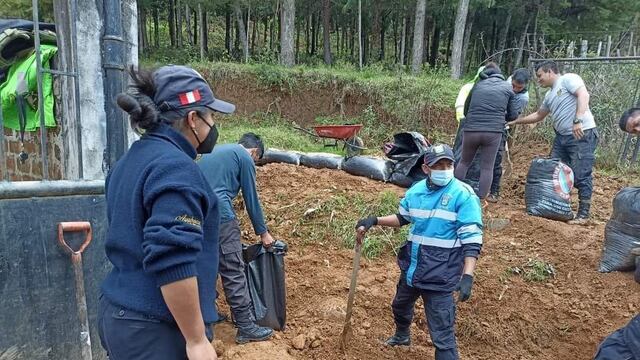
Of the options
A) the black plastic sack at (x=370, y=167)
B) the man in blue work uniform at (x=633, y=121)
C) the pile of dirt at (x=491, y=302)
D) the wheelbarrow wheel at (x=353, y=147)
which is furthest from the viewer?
the wheelbarrow wheel at (x=353, y=147)

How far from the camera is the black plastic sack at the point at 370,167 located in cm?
604

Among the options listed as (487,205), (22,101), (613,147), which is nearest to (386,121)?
(613,147)

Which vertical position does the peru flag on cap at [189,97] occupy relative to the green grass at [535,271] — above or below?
above

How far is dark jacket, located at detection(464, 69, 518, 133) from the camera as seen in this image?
5.12m

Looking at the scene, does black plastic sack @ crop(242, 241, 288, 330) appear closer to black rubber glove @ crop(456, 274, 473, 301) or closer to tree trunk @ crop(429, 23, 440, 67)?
black rubber glove @ crop(456, 274, 473, 301)

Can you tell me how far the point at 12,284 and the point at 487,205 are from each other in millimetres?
4799

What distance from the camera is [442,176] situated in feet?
9.66

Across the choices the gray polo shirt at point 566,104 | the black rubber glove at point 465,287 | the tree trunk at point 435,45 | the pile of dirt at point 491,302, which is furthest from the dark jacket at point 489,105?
the tree trunk at point 435,45

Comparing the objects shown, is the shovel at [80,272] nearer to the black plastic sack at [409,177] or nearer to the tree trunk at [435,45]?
the black plastic sack at [409,177]

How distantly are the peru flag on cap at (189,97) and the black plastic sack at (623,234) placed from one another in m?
3.96

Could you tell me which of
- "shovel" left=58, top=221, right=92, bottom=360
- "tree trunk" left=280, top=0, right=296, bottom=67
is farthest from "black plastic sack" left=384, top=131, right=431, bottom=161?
"tree trunk" left=280, top=0, right=296, bottom=67

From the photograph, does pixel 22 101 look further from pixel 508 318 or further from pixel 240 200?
pixel 508 318

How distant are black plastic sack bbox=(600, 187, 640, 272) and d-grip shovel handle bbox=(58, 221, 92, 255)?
13.8ft

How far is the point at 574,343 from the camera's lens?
3799mm
